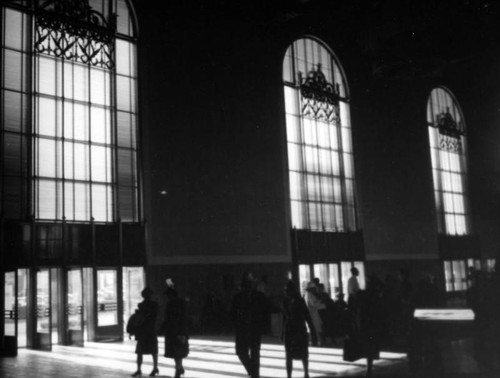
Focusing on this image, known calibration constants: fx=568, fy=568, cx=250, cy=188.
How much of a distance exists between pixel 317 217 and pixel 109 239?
9154 mm

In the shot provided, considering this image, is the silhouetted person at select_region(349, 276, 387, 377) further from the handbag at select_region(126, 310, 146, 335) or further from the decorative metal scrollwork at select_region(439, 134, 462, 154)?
the decorative metal scrollwork at select_region(439, 134, 462, 154)

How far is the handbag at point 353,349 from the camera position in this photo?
853 centimetres

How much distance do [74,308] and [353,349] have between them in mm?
9356

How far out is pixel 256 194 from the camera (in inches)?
781

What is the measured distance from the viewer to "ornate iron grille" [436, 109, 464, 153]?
30.2 metres

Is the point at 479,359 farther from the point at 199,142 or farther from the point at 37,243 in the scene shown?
the point at 199,142

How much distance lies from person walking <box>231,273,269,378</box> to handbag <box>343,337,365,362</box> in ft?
4.65

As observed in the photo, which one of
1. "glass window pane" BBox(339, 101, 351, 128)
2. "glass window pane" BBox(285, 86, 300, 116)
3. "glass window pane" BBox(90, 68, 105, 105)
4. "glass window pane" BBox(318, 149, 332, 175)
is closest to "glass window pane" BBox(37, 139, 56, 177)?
"glass window pane" BBox(90, 68, 105, 105)

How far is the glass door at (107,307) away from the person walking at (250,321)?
852cm

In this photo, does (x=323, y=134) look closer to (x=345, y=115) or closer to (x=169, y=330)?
(x=345, y=115)

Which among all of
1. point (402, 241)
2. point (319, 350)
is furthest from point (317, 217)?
point (319, 350)

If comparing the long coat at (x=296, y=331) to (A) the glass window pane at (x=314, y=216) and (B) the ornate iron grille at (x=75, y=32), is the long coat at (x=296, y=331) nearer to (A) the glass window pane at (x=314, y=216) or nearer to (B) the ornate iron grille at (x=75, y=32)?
(B) the ornate iron grille at (x=75, y=32)

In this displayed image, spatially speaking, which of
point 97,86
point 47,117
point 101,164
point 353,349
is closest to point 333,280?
point 101,164

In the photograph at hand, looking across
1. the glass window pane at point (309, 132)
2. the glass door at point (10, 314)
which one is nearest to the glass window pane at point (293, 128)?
the glass window pane at point (309, 132)
